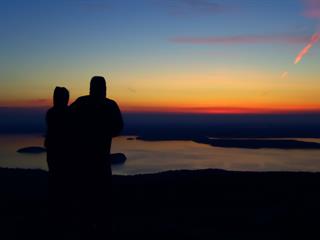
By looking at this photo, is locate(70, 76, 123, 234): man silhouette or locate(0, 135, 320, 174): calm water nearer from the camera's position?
locate(70, 76, 123, 234): man silhouette

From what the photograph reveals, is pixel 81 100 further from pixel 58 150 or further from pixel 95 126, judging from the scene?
pixel 58 150

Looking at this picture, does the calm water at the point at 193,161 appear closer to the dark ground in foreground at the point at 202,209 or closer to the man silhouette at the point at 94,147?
the dark ground in foreground at the point at 202,209

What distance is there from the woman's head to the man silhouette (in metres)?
0.22

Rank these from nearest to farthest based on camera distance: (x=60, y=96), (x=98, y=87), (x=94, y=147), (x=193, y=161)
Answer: (x=98, y=87) < (x=94, y=147) < (x=60, y=96) < (x=193, y=161)

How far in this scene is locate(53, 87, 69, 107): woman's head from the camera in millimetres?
5898

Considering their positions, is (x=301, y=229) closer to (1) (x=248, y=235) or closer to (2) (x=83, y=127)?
(1) (x=248, y=235)

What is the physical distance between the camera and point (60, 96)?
5.93 metres

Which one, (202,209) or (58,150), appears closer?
(58,150)

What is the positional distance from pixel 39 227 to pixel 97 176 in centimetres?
273

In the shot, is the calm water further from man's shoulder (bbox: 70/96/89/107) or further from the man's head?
the man's head

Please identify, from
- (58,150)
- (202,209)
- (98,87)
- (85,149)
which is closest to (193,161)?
(202,209)

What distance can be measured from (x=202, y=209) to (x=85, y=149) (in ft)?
16.3

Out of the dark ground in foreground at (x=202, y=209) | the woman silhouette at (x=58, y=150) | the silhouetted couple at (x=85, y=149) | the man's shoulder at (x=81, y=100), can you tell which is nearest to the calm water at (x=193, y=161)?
the dark ground in foreground at (x=202, y=209)

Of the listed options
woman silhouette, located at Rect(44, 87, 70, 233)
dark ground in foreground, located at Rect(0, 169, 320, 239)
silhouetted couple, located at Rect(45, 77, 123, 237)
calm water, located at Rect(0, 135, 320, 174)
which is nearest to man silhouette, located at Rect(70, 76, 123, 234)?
silhouetted couple, located at Rect(45, 77, 123, 237)
